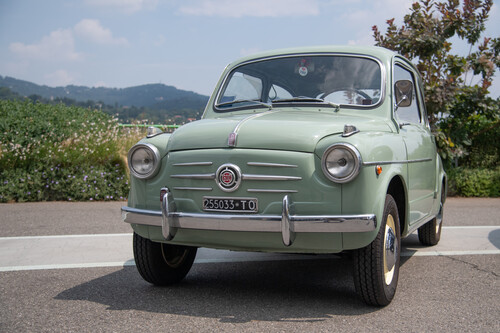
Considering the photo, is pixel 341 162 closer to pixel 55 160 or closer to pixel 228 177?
pixel 228 177

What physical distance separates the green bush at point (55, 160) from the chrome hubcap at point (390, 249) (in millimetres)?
7368

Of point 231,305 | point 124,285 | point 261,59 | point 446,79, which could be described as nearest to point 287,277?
point 231,305

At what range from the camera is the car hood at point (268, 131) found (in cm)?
387

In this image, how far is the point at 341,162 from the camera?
3.75 meters

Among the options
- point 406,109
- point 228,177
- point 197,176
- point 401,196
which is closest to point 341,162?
point 228,177

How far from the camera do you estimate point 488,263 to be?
18.3ft

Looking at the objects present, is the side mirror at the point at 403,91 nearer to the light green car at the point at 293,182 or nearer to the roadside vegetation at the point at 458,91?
the light green car at the point at 293,182

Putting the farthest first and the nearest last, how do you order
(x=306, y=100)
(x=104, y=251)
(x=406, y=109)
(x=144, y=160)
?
(x=104, y=251)
(x=406, y=109)
(x=306, y=100)
(x=144, y=160)

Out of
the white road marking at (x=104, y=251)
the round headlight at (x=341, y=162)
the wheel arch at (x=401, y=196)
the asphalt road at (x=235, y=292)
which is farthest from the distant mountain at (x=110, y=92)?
the round headlight at (x=341, y=162)

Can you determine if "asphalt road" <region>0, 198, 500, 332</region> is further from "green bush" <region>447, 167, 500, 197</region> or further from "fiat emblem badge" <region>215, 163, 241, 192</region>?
"green bush" <region>447, 167, 500, 197</region>

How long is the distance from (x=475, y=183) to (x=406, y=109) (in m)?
7.70

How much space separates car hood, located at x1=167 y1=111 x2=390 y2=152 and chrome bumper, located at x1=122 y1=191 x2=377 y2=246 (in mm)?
371

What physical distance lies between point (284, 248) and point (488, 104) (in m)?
10.1

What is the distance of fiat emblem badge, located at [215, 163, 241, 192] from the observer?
12.6 ft
